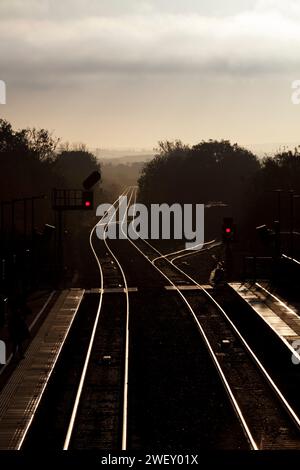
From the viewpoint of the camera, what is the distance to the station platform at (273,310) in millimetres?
22531

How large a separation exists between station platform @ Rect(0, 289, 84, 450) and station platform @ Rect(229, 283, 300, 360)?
6360 millimetres

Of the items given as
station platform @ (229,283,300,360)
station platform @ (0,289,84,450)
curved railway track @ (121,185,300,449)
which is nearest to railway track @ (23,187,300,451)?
curved railway track @ (121,185,300,449)

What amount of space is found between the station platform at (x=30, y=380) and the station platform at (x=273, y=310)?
636 cm

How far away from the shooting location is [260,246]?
164 feet

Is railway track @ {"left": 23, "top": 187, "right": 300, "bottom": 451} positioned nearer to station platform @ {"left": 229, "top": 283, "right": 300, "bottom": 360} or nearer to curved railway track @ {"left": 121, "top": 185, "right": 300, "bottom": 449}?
curved railway track @ {"left": 121, "top": 185, "right": 300, "bottom": 449}

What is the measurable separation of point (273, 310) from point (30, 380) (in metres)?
11.2

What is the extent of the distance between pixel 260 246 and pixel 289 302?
2157cm

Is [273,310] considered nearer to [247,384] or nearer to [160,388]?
[247,384]

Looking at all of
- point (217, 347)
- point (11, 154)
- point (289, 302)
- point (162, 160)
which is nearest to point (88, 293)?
point (289, 302)

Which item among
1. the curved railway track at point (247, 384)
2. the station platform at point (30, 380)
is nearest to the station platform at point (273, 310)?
the curved railway track at point (247, 384)

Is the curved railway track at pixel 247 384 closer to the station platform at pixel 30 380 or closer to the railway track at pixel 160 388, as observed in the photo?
the railway track at pixel 160 388

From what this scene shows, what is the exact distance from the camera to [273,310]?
→ 26.5 m

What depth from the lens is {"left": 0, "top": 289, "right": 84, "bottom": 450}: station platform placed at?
564 inches
